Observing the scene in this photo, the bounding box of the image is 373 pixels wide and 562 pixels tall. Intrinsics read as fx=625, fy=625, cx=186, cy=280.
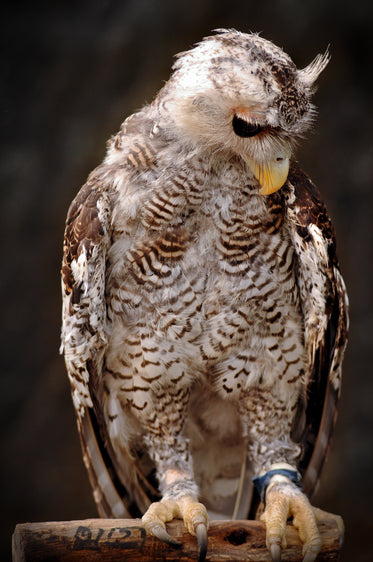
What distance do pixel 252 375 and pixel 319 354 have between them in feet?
0.73

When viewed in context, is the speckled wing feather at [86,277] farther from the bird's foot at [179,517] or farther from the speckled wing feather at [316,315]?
the speckled wing feather at [316,315]

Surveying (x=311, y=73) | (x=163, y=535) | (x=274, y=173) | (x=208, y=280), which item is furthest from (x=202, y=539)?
(x=311, y=73)

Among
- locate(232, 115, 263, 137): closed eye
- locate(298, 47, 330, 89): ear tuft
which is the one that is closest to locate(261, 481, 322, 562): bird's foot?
locate(232, 115, 263, 137): closed eye

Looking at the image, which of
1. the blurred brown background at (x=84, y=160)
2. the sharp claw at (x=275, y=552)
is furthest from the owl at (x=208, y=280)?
the blurred brown background at (x=84, y=160)

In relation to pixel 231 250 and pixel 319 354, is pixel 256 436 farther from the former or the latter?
pixel 231 250

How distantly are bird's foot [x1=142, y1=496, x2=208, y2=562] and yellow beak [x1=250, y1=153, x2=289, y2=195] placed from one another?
0.91 meters

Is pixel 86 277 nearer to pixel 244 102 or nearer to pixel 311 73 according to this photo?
pixel 244 102

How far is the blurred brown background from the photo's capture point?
9.38ft

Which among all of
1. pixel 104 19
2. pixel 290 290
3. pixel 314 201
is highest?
pixel 104 19

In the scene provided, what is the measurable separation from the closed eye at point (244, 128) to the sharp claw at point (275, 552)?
43.7 inches

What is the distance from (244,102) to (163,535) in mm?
1168

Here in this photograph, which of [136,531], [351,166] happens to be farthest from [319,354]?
[351,166]

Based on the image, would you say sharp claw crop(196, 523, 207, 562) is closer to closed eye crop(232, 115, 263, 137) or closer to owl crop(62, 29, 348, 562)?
owl crop(62, 29, 348, 562)

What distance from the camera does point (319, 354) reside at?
1.93 m
